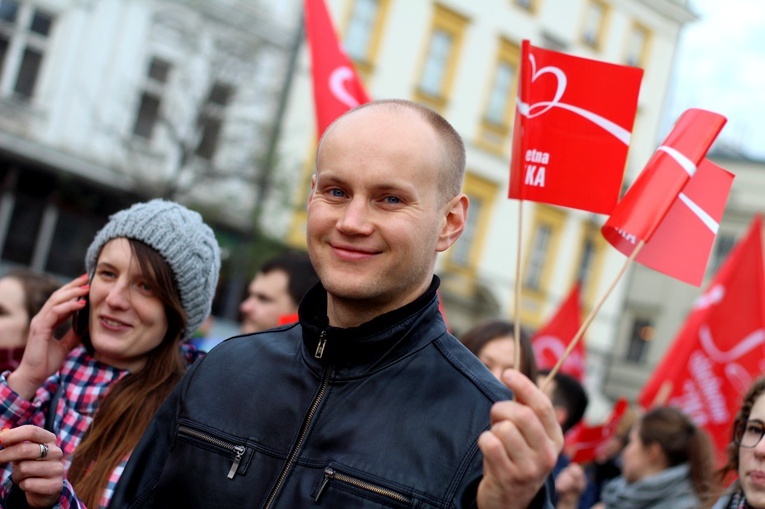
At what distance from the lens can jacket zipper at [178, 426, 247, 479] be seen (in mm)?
1843

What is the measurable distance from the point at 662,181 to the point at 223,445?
105 cm

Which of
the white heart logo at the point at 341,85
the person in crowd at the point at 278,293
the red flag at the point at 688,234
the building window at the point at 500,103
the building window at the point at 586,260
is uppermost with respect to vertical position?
the building window at the point at 500,103

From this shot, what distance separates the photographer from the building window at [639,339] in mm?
31406

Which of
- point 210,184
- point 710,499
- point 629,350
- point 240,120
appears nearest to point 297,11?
point 240,120

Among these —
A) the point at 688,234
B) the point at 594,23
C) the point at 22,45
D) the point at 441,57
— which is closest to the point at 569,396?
the point at 688,234

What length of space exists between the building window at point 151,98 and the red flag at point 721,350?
12.3 m

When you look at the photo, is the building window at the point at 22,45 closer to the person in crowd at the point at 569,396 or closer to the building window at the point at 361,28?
the building window at the point at 361,28

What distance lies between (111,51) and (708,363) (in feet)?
42.5

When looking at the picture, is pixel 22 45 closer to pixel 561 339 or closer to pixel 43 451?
pixel 561 339

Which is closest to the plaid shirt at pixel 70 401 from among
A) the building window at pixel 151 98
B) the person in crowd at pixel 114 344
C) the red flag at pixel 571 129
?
the person in crowd at pixel 114 344

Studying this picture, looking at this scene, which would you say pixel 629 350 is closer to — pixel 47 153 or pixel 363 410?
pixel 47 153

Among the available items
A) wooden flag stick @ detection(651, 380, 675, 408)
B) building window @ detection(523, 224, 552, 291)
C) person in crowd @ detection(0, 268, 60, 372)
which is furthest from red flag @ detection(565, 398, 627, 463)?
building window @ detection(523, 224, 552, 291)

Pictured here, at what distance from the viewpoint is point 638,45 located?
86.6 ft

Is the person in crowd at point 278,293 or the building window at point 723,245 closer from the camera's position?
the person in crowd at point 278,293
